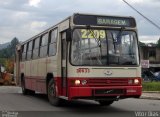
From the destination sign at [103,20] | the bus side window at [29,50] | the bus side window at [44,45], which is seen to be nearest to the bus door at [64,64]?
the destination sign at [103,20]

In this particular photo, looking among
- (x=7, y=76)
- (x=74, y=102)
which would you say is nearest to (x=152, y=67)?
(x=7, y=76)

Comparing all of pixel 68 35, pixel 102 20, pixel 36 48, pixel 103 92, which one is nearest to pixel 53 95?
pixel 103 92

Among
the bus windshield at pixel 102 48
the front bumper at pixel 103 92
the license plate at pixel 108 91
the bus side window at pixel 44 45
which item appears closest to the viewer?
the front bumper at pixel 103 92

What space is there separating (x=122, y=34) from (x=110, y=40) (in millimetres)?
523

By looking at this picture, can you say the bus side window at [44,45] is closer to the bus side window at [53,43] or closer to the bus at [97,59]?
the bus side window at [53,43]

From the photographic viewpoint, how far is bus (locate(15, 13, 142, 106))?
14.1 meters

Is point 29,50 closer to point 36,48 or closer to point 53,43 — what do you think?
point 36,48

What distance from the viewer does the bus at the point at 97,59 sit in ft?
46.3

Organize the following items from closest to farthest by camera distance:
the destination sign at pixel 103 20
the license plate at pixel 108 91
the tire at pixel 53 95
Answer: the license plate at pixel 108 91 < the destination sign at pixel 103 20 < the tire at pixel 53 95

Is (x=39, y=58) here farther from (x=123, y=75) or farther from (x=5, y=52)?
(x=5, y=52)

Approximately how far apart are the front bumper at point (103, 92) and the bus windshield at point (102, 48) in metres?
0.78

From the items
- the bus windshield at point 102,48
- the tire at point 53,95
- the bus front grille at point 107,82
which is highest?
the bus windshield at point 102,48

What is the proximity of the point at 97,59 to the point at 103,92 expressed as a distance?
42.4 inches

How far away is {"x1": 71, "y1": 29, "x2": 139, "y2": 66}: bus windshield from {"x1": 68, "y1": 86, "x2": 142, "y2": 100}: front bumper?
78 centimetres
